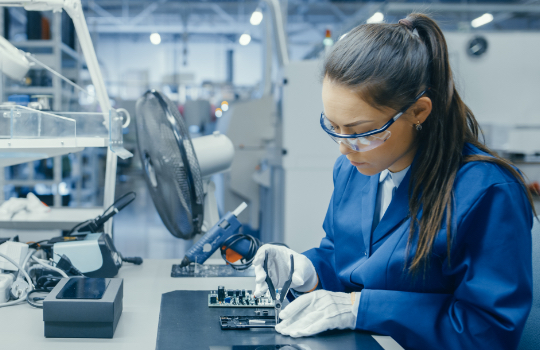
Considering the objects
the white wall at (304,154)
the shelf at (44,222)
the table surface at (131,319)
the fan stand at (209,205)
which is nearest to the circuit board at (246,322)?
the table surface at (131,319)

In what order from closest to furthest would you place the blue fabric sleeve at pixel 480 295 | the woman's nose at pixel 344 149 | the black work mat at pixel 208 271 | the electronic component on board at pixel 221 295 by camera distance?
the blue fabric sleeve at pixel 480 295, the woman's nose at pixel 344 149, the electronic component on board at pixel 221 295, the black work mat at pixel 208 271

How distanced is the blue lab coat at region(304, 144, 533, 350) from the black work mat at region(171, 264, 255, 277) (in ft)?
1.30

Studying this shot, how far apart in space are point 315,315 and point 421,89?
1.57ft

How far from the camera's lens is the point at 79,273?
3.56 feet

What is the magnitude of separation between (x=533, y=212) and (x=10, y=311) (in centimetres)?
111

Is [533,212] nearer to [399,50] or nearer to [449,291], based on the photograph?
[449,291]

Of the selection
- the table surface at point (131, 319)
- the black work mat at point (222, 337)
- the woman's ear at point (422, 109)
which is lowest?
the table surface at point (131, 319)

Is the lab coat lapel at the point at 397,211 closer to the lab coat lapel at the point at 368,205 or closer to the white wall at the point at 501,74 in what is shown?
the lab coat lapel at the point at 368,205

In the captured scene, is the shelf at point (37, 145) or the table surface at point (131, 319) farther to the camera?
the shelf at point (37, 145)

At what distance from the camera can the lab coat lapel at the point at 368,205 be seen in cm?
95

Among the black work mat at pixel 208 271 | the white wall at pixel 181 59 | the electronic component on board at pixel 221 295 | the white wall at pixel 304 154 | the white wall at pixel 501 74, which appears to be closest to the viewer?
the electronic component on board at pixel 221 295

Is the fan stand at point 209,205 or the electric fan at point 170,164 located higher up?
the electric fan at point 170,164

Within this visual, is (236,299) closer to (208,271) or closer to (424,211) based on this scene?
Result: (208,271)

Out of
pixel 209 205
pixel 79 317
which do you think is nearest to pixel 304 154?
pixel 209 205
